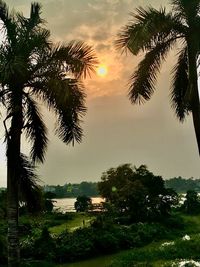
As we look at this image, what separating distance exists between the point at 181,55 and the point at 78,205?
66050 mm

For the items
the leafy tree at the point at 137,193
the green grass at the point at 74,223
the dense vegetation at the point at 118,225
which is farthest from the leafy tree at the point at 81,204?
the leafy tree at the point at 137,193

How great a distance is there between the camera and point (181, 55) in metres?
16.1

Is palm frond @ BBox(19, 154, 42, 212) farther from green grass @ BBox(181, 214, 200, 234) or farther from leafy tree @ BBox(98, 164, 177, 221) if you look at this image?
leafy tree @ BBox(98, 164, 177, 221)

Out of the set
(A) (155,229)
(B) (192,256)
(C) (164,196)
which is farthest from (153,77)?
(C) (164,196)

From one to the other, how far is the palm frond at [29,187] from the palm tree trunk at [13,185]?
11.0 inches

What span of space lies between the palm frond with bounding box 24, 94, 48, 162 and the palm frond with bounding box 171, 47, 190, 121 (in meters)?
4.97

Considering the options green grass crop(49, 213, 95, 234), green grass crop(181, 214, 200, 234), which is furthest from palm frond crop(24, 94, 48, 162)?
green grass crop(181, 214, 200, 234)

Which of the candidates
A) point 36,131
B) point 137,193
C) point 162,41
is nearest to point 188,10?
point 162,41

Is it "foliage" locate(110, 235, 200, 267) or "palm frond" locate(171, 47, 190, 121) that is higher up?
"palm frond" locate(171, 47, 190, 121)

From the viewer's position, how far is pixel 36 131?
16453 mm

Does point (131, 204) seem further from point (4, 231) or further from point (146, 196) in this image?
point (4, 231)

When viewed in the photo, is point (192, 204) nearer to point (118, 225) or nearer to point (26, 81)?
point (118, 225)

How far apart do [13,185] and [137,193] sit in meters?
41.4

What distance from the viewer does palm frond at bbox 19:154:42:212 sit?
1470cm
